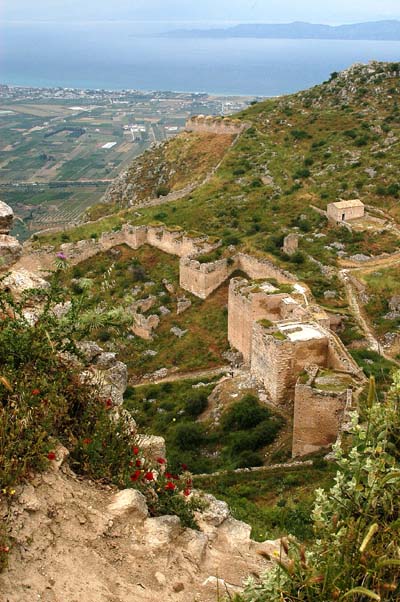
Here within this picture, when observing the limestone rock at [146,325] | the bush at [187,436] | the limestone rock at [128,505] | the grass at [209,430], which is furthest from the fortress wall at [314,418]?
the limestone rock at [146,325]

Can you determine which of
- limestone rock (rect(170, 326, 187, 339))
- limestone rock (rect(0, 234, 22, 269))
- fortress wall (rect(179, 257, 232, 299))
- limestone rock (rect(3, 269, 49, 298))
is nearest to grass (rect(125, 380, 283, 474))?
limestone rock (rect(170, 326, 187, 339))

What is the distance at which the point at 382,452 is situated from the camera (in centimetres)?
468

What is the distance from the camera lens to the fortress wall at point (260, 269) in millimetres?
21609

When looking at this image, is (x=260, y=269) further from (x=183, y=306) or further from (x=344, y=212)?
(x=344, y=212)

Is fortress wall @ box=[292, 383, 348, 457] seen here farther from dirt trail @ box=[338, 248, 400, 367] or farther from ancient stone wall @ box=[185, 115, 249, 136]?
ancient stone wall @ box=[185, 115, 249, 136]

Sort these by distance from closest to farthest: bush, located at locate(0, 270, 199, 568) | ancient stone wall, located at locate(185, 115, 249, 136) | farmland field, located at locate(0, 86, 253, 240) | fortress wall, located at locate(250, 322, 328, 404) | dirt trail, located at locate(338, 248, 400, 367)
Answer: bush, located at locate(0, 270, 199, 568) < fortress wall, located at locate(250, 322, 328, 404) < dirt trail, located at locate(338, 248, 400, 367) < ancient stone wall, located at locate(185, 115, 249, 136) < farmland field, located at locate(0, 86, 253, 240)

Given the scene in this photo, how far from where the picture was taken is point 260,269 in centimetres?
2345

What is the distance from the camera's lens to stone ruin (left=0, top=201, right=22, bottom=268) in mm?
8258

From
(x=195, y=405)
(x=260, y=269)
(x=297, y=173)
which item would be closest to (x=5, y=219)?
(x=195, y=405)

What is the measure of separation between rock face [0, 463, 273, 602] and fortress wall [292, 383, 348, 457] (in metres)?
7.58

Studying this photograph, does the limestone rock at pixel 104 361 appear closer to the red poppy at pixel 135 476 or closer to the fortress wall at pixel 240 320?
the red poppy at pixel 135 476

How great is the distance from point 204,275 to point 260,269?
2.42 meters

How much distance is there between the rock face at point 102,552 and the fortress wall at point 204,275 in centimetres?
1895

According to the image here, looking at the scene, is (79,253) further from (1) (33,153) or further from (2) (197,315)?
(1) (33,153)
